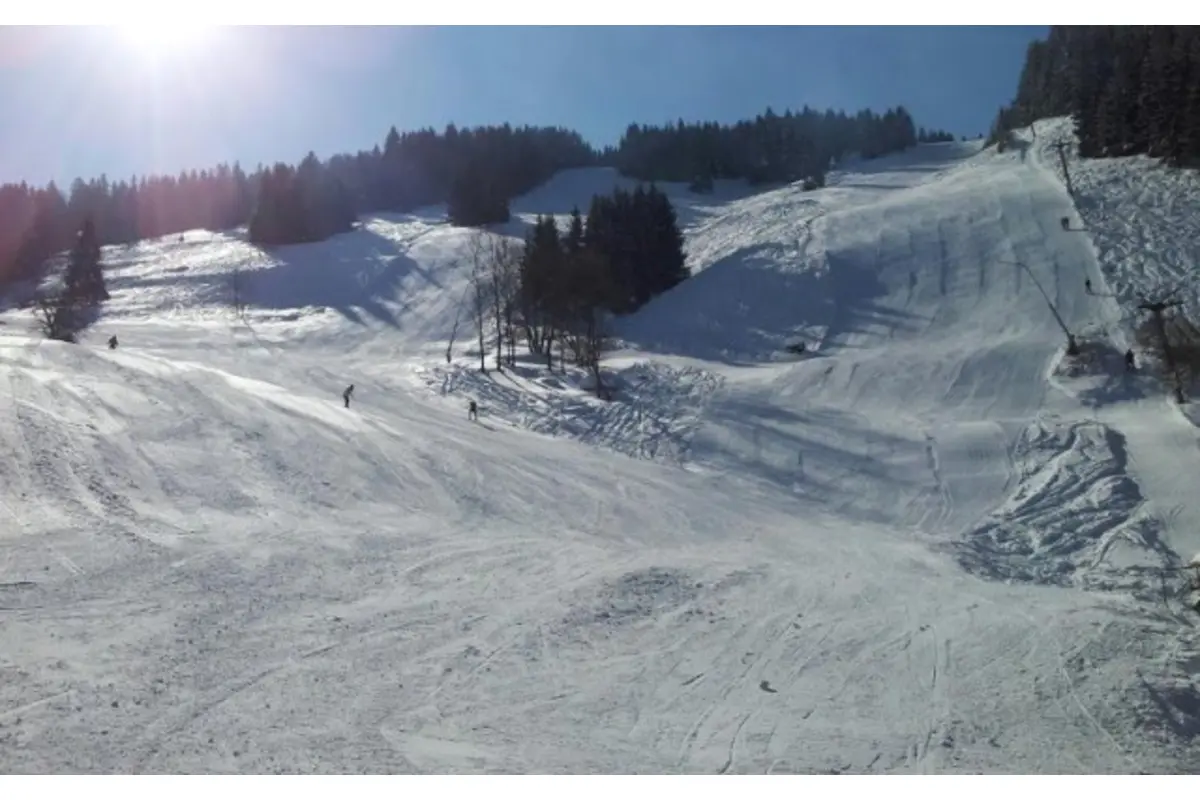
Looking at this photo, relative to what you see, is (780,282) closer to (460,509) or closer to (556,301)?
(556,301)

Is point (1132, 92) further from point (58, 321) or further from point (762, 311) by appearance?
point (58, 321)

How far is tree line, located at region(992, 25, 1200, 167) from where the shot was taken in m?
40.9

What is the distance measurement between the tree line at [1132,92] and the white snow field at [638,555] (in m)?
7.64

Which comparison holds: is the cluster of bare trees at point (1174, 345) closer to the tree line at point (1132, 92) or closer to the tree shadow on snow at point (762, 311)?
the tree shadow on snow at point (762, 311)

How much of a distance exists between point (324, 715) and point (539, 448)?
15.9m

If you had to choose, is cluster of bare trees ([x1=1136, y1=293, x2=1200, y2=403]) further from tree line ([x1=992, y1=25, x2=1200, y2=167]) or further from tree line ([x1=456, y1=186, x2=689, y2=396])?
tree line ([x1=456, y1=186, x2=689, y2=396])

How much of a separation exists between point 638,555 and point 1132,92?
147ft

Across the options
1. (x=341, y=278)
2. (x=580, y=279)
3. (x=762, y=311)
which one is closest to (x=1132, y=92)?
(x=762, y=311)

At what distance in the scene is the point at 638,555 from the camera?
1544 cm

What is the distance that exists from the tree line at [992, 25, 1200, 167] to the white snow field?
7640 millimetres

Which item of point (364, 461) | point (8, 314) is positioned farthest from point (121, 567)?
point (8, 314)

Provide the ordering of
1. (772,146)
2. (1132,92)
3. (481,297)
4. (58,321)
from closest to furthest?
1. (58,321)
2. (481,297)
3. (1132,92)
4. (772,146)

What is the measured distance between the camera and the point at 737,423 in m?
27.7

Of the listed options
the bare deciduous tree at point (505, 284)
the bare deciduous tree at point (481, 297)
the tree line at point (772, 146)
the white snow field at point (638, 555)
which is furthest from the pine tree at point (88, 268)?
the tree line at point (772, 146)
